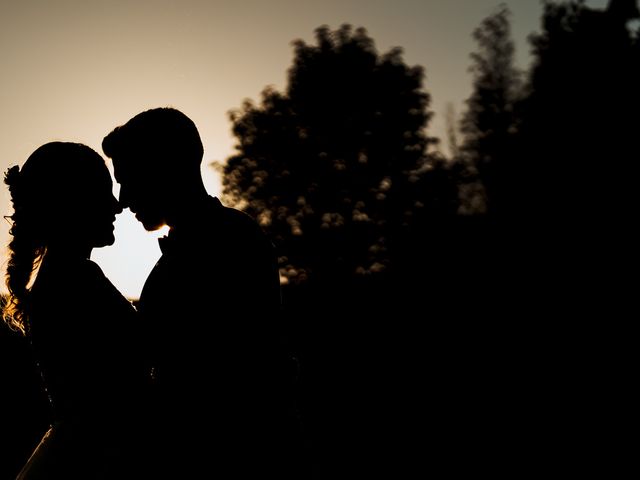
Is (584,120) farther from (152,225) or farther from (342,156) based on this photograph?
(152,225)

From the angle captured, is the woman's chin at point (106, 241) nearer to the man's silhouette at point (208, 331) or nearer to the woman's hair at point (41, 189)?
the woman's hair at point (41, 189)

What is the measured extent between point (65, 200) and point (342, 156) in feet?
80.0

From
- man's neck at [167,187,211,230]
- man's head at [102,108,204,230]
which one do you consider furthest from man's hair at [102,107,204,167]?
Result: man's neck at [167,187,211,230]

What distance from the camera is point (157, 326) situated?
2350 mm

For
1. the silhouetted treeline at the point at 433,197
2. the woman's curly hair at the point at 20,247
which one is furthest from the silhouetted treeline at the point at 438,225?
the woman's curly hair at the point at 20,247

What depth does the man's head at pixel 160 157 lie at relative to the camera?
8.13 feet

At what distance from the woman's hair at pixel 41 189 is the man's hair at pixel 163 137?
81cm

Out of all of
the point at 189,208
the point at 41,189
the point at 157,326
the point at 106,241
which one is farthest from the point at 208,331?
the point at 41,189

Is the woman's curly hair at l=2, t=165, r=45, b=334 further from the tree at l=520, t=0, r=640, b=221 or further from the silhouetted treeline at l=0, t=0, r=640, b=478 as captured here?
the tree at l=520, t=0, r=640, b=221

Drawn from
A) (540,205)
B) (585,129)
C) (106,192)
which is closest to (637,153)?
(585,129)

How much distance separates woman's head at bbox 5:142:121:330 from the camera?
3.10 meters

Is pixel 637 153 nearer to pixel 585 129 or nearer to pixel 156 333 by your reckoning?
pixel 585 129

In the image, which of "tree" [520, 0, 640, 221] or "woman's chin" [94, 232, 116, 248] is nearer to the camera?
"woman's chin" [94, 232, 116, 248]

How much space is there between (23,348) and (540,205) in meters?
21.6
